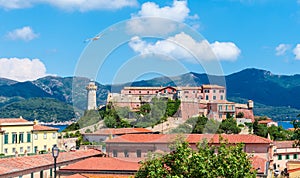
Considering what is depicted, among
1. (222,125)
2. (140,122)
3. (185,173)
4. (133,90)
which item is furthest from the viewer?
(133,90)

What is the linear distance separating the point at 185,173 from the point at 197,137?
2292 cm

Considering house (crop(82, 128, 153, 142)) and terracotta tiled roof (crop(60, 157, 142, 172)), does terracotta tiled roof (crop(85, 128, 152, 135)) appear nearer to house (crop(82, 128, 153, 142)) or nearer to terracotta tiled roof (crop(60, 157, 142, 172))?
house (crop(82, 128, 153, 142))

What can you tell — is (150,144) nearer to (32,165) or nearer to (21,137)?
(32,165)

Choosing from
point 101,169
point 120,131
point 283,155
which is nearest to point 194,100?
point 283,155

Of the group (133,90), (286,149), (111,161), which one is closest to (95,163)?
(111,161)

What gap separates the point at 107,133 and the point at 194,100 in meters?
20.7

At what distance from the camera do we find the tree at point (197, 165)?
51.4ft

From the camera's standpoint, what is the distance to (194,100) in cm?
6938

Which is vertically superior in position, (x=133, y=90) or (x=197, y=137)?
(x=133, y=90)

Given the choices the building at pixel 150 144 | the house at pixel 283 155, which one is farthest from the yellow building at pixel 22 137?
the house at pixel 283 155

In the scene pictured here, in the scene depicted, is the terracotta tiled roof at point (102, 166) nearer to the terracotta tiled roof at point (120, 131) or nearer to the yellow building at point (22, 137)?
the yellow building at point (22, 137)

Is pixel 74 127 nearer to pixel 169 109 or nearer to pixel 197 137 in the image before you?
pixel 169 109

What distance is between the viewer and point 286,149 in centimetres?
5006

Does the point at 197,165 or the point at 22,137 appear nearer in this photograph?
the point at 197,165
